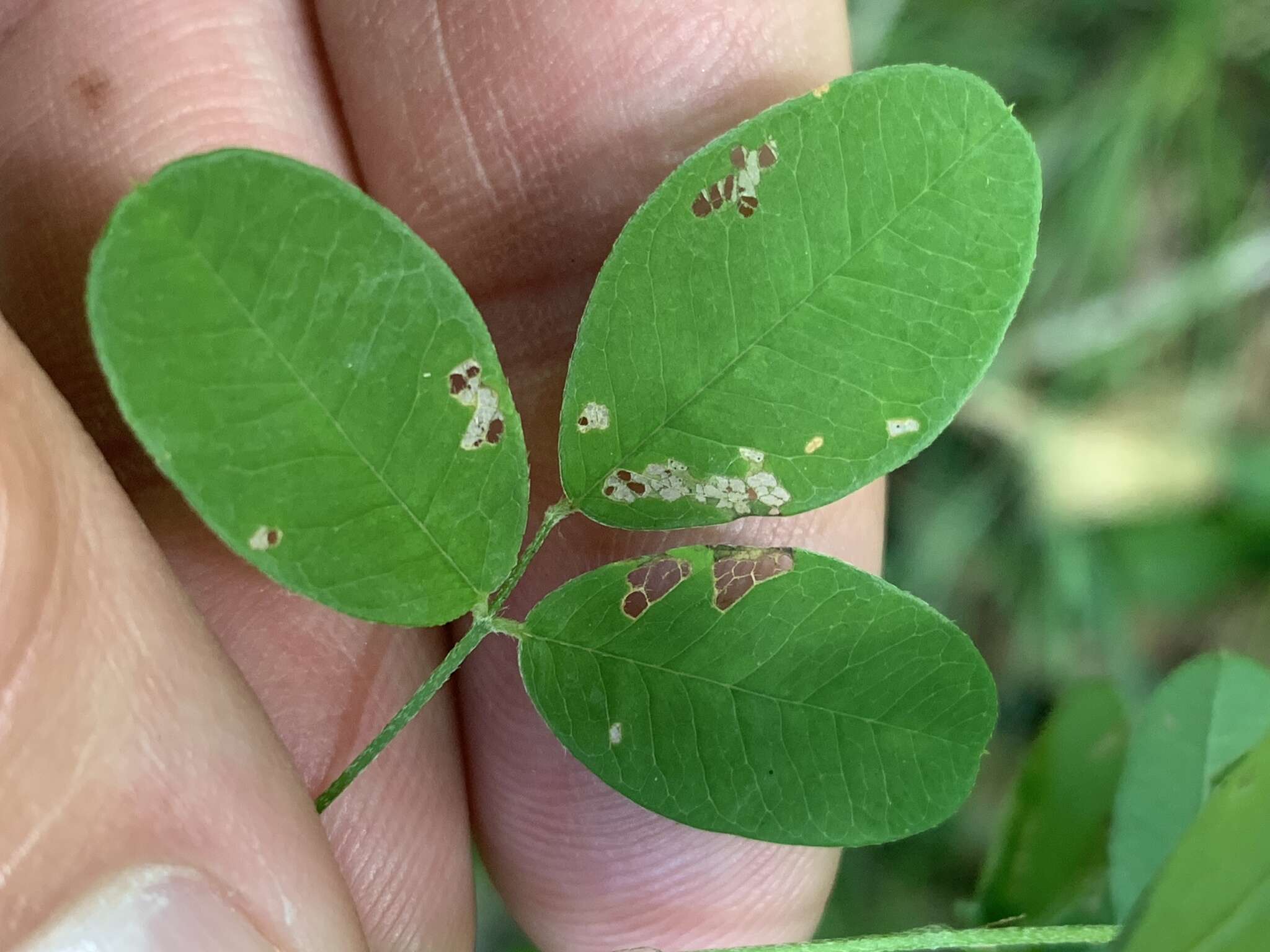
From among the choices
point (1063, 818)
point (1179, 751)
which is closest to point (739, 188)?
point (1179, 751)

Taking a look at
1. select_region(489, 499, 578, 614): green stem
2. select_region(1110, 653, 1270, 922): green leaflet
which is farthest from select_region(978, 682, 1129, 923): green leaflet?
select_region(489, 499, 578, 614): green stem

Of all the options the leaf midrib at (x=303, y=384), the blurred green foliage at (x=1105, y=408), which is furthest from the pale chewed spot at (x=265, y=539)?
the blurred green foliage at (x=1105, y=408)

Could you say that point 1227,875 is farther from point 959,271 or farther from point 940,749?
point 959,271

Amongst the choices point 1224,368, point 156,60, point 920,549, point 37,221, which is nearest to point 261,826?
point 37,221

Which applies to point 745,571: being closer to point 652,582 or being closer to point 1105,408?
point 652,582

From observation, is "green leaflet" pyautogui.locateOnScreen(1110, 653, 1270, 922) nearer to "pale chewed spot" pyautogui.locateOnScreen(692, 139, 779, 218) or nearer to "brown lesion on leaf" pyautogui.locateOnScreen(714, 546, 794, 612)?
"brown lesion on leaf" pyautogui.locateOnScreen(714, 546, 794, 612)

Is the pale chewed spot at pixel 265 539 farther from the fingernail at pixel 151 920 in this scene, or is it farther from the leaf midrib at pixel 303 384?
the fingernail at pixel 151 920
